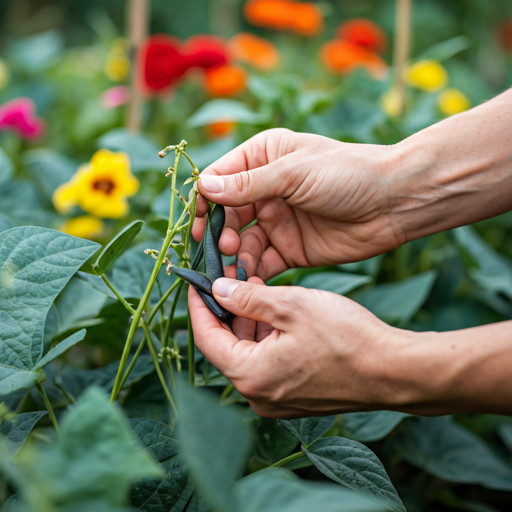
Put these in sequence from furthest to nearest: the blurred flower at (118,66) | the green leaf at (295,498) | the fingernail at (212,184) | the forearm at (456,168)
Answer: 1. the blurred flower at (118,66)
2. the forearm at (456,168)
3. the fingernail at (212,184)
4. the green leaf at (295,498)

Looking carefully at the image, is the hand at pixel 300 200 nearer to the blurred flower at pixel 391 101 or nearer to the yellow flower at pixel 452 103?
the blurred flower at pixel 391 101

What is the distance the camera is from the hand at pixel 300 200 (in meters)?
0.60

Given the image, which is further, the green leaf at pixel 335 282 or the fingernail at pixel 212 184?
the green leaf at pixel 335 282

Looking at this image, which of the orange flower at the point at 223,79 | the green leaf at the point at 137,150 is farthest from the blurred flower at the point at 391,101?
the green leaf at the point at 137,150

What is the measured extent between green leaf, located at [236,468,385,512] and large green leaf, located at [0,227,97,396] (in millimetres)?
258

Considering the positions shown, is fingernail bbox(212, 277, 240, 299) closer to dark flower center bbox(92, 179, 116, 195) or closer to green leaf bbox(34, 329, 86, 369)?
green leaf bbox(34, 329, 86, 369)

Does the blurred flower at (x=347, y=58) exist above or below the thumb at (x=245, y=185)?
above

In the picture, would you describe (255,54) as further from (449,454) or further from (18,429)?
(18,429)

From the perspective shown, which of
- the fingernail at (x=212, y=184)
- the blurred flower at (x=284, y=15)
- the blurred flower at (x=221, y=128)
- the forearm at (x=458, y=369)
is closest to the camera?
the forearm at (x=458, y=369)

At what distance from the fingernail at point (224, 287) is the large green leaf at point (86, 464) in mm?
219

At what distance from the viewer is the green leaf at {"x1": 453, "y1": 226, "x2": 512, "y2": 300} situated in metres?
0.94

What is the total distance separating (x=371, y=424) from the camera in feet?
2.10

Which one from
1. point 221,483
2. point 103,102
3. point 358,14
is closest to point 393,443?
point 221,483

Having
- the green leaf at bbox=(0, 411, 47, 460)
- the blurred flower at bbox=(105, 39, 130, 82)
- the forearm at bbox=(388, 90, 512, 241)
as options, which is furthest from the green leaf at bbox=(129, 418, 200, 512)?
the blurred flower at bbox=(105, 39, 130, 82)
